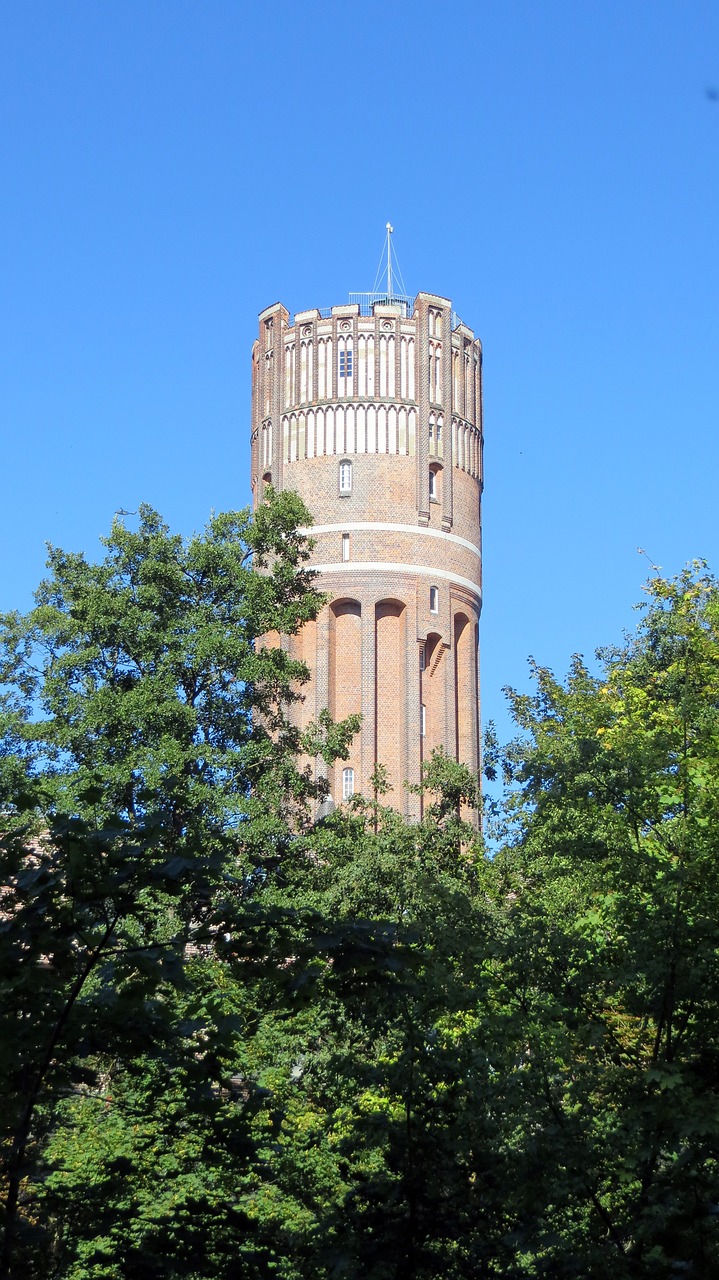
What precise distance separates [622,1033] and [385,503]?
41334mm

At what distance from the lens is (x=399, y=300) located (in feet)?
178

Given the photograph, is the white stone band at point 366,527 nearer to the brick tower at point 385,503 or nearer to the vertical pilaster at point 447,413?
the brick tower at point 385,503

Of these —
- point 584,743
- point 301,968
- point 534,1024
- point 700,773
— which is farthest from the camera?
point 700,773

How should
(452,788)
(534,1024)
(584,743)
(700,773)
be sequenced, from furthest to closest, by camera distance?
(452,788) < (700,773) < (584,743) < (534,1024)

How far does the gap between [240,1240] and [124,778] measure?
17.6 metres

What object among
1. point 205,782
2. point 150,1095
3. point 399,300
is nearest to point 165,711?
point 205,782

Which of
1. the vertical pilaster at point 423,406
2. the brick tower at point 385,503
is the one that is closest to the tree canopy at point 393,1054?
the brick tower at point 385,503

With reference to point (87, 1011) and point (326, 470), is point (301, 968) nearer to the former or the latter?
point (87, 1011)

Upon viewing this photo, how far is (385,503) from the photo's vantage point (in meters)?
51.1

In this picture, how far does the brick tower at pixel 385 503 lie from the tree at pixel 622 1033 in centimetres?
3734

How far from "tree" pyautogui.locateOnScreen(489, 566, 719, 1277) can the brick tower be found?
37.3 metres

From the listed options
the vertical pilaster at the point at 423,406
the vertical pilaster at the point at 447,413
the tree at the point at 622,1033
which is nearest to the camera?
the tree at the point at 622,1033

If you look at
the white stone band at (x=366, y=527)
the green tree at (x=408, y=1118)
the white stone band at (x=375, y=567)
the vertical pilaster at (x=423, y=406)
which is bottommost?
the green tree at (x=408, y=1118)

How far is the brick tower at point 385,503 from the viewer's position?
50.4m
